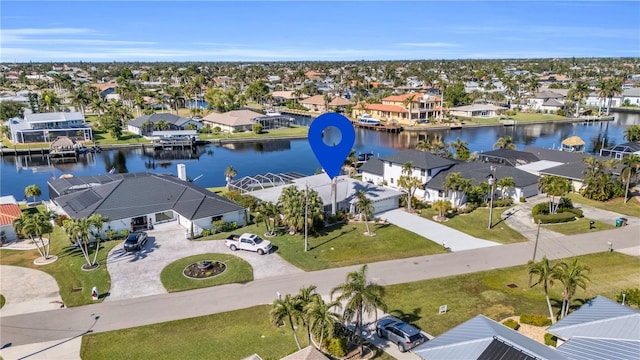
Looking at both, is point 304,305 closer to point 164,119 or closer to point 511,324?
point 511,324

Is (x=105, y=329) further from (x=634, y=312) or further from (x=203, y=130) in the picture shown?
(x=203, y=130)

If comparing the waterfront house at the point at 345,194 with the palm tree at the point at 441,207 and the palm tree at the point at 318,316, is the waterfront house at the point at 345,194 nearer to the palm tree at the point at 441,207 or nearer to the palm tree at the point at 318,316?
the palm tree at the point at 441,207

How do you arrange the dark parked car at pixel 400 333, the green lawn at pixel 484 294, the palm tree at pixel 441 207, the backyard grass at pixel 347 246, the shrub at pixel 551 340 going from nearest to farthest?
the shrub at pixel 551 340, the dark parked car at pixel 400 333, the green lawn at pixel 484 294, the backyard grass at pixel 347 246, the palm tree at pixel 441 207

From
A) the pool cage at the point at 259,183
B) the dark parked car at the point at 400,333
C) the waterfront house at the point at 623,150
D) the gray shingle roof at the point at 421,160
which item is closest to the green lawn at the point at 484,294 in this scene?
the dark parked car at the point at 400,333

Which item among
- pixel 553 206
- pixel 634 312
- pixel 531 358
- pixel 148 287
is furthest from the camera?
pixel 553 206

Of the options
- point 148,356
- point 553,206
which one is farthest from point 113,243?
point 553,206

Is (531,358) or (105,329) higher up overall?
(531,358)
